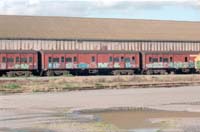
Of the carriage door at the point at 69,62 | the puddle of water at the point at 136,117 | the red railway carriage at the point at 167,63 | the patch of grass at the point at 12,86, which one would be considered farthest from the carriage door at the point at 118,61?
the puddle of water at the point at 136,117

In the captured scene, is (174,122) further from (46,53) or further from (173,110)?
(46,53)

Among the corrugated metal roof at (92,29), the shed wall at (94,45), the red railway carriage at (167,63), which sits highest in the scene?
the corrugated metal roof at (92,29)

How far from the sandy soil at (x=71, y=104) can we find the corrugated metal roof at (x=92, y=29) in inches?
1601

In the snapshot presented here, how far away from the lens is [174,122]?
68.7 feet

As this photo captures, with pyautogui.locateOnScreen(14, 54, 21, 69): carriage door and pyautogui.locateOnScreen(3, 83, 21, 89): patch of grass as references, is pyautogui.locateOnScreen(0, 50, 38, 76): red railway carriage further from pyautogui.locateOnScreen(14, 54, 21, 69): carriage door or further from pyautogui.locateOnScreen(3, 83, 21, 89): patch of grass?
pyautogui.locateOnScreen(3, 83, 21, 89): patch of grass

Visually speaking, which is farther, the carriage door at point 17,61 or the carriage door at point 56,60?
the carriage door at point 56,60

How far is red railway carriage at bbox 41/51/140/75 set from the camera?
209 feet

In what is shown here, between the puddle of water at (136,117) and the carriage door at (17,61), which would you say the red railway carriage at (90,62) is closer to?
the carriage door at (17,61)

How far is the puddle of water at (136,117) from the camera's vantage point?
66.6ft

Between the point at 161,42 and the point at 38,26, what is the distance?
725 inches

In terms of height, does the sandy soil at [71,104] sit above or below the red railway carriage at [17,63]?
below

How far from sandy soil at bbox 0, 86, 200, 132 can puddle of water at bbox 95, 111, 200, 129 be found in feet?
4.36

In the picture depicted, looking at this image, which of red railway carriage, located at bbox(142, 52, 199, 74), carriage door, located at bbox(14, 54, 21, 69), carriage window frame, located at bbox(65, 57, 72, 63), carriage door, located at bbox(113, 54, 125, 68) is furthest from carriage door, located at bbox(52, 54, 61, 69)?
red railway carriage, located at bbox(142, 52, 199, 74)

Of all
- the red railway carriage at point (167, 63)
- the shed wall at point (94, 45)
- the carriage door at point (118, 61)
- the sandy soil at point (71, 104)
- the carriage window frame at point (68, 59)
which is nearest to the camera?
the sandy soil at point (71, 104)
